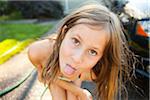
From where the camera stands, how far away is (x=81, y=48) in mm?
1493

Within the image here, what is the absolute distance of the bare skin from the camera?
74.3 inches

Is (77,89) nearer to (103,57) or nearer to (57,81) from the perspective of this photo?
(57,81)

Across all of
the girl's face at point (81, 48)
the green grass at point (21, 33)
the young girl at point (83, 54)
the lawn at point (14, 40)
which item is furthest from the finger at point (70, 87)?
the green grass at point (21, 33)

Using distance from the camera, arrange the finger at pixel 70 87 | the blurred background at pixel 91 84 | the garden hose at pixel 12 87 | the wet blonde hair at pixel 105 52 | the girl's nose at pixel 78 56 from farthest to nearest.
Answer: the blurred background at pixel 91 84, the garden hose at pixel 12 87, the finger at pixel 70 87, the wet blonde hair at pixel 105 52, the girl's nose at pixel 78 56

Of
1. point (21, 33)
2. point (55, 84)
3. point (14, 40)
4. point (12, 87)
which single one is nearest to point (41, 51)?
point (55, 84)

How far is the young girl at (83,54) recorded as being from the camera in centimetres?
151

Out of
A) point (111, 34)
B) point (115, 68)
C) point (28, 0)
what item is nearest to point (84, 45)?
point (111, 34)

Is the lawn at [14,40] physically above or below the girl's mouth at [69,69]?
below

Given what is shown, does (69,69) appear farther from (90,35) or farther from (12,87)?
(12,87)

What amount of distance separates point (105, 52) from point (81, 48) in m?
0.18

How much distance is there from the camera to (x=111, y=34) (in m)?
1.58

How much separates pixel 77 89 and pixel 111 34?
0.46 m

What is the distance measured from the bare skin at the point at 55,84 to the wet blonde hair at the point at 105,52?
0.21ft

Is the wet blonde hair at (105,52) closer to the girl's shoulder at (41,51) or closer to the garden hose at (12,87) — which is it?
the girl's shoulder at (41,51)
